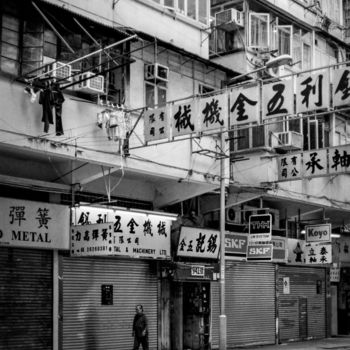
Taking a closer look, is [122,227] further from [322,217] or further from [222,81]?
[322,217]

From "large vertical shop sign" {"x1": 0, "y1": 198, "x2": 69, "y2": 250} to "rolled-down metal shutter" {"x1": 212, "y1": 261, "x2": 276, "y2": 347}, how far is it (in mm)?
6956

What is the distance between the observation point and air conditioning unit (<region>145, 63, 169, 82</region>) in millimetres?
19422

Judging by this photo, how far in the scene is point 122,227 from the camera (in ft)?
60.6

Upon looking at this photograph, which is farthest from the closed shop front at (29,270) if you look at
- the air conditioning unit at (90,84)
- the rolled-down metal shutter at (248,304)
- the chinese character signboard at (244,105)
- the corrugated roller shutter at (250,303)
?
the corrugated roller shutter at (250,303)

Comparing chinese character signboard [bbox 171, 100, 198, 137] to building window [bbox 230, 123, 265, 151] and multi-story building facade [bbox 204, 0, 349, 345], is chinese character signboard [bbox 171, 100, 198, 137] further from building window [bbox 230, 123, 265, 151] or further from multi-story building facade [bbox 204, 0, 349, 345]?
building window [bbox 230, 123, 265, 151]

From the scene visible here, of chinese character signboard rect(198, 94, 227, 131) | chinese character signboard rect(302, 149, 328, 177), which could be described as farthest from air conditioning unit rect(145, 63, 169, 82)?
chinese character signboard rect(302, 149, 328, 177)

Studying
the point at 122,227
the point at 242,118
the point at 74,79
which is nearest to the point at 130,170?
the point at 122,227

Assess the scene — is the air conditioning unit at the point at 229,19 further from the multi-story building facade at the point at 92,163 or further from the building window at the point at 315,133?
the building window at the point at 315,133

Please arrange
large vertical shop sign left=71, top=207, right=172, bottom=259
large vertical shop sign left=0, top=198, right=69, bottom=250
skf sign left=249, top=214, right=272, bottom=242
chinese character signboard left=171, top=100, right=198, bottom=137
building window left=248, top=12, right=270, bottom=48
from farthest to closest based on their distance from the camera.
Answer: building window left=248, top=12, right=270, bottom=48
skf sign left=249, top=214, right=272, bottom=242
large vertical shop sign left=71, top=207, right=172, bottom=259
large vertical shop sign left=0, top=198, right=69, bottom=250
chinese character signboard left=171, top=100, right=198, bottom=137

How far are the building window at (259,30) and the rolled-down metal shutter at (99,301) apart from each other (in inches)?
350

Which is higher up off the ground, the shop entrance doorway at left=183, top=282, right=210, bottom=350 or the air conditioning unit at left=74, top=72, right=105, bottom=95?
the air conditioning unit at left=74, top=72, right=105, bottom=95

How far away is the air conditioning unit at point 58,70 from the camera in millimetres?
15617

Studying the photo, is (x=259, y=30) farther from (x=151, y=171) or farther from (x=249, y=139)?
(x=151, y=171)

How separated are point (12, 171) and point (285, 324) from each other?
42.9ft
